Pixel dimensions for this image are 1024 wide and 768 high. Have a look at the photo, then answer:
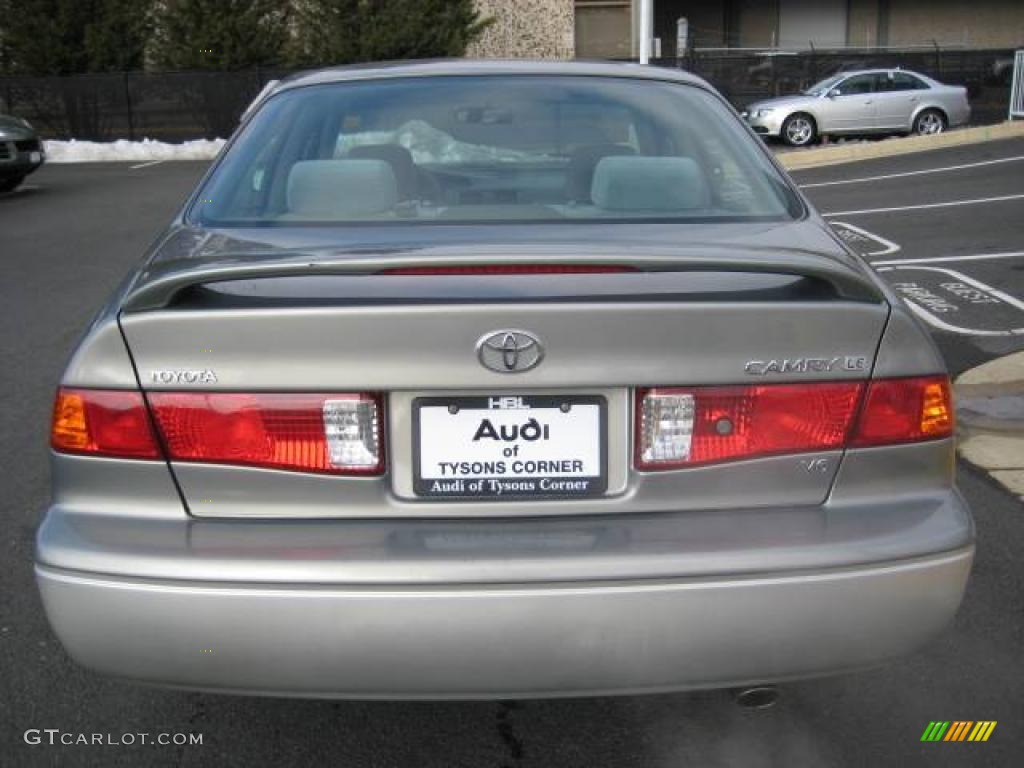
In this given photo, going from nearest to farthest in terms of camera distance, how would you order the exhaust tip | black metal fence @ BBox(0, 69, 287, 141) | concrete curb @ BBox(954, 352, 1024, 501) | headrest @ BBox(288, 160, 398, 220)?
the exhaust tip, headrest @ BBox(288, 160, 398, 220), concrete curb @ BBox(954, 352, 1024, 501), black metal fence @ BBox(0, 69, 287, 141)

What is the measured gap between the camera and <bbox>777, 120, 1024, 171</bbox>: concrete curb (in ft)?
58.6

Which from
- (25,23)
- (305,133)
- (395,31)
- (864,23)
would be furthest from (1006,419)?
(864,23)

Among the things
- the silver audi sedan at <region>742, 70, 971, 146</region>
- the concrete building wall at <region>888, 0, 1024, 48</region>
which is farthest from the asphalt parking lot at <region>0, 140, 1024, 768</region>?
the concrete building wall at <region>888, 0, 1024, 48</region>

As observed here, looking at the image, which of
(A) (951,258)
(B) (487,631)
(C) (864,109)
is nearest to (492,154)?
(B) (487,631)

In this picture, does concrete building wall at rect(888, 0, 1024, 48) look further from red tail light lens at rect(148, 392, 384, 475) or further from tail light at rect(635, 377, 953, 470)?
red tail light lens at rect(148, 392, 384, 475)

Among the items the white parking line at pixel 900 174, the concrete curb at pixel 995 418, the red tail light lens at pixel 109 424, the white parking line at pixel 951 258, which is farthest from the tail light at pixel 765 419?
the white parking line at pixel 900 174

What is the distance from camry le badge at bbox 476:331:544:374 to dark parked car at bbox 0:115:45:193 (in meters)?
14.5

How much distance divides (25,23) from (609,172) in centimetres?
2533

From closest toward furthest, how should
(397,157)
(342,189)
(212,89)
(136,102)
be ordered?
(342,189) → (397,157) → (212,89) → (136,102)

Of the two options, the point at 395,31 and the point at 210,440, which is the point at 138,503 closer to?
the point at 210,440

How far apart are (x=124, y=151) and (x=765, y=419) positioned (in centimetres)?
2372

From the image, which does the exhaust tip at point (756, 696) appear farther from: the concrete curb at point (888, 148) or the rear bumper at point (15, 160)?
the concrete curb at point (888, 148)

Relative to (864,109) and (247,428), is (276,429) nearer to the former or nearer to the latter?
(247,428)

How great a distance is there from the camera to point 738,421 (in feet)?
7.52
